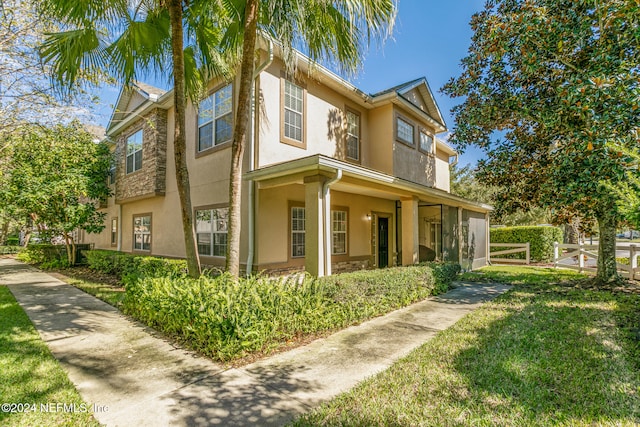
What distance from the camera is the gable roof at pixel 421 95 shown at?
1196 centimetres

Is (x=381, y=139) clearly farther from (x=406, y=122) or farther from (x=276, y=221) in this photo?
(x=276, y=221)

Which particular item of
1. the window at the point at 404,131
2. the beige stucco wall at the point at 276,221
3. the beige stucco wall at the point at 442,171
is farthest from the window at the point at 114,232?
the beige stucco wall at the point at 442,171

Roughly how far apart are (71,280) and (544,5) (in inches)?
707

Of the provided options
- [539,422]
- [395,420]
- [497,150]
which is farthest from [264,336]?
[497,150]

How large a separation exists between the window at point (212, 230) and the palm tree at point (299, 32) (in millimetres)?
3396

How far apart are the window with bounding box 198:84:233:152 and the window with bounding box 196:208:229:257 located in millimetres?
2159

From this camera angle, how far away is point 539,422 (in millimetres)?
3117

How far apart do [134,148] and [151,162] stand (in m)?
2.42

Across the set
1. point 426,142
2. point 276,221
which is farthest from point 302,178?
point 426,142

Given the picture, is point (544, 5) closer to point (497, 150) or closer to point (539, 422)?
point (497, 150)

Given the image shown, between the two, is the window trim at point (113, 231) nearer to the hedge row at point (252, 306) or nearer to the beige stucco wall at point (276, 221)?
the hedge row at point (252, 306)

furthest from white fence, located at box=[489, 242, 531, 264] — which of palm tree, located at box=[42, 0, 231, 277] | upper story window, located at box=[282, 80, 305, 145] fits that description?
palm tree, located at box=[42, 0, 231, 277]

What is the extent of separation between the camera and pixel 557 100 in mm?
9055

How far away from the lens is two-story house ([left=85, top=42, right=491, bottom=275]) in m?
8.55
